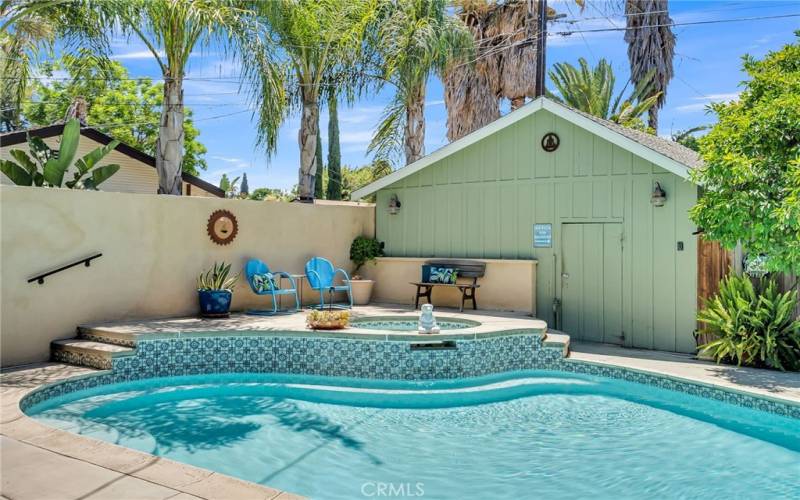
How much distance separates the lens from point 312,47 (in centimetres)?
1167

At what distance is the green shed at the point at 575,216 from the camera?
890 cm

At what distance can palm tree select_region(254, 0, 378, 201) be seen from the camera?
1138 centimetres

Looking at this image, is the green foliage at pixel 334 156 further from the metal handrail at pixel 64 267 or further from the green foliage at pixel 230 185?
the metal handrail at pixel 64 267

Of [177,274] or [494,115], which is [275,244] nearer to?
[177,274]

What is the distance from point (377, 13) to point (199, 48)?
4.56m

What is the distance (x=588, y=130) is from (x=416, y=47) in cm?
451

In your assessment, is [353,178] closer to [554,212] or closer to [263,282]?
[263,282]

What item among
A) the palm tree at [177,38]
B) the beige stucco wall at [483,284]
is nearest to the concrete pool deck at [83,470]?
the beige stucco wall at [483,284]

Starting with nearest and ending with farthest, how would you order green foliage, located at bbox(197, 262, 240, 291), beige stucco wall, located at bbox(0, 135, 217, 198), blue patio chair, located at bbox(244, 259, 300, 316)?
1. green foliage, located at bbox(197, 262, 240, 291)
2. blue patio chair, located at bbox(244, 259, 300, 316)
3. beige stucco wall, located at bbox(0, 135, 217, 198)

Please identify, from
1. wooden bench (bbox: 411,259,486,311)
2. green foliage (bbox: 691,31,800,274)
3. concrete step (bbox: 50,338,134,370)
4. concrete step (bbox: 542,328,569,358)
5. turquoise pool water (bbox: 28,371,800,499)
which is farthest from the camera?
wooden bench (bbox: 411,259,486,311)

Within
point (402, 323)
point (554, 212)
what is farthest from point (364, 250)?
point (554, 212)

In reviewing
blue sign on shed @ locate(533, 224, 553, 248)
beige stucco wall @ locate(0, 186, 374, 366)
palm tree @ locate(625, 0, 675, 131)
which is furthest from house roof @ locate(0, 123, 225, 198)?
palm tree @ locate(625, 0, 675, 131)

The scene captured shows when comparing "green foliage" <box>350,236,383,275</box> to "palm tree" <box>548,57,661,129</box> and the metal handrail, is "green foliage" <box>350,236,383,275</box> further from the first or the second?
"palm tree" <box>548,57,661,129</box>

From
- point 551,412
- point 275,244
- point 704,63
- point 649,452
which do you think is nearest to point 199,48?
point 275,244
